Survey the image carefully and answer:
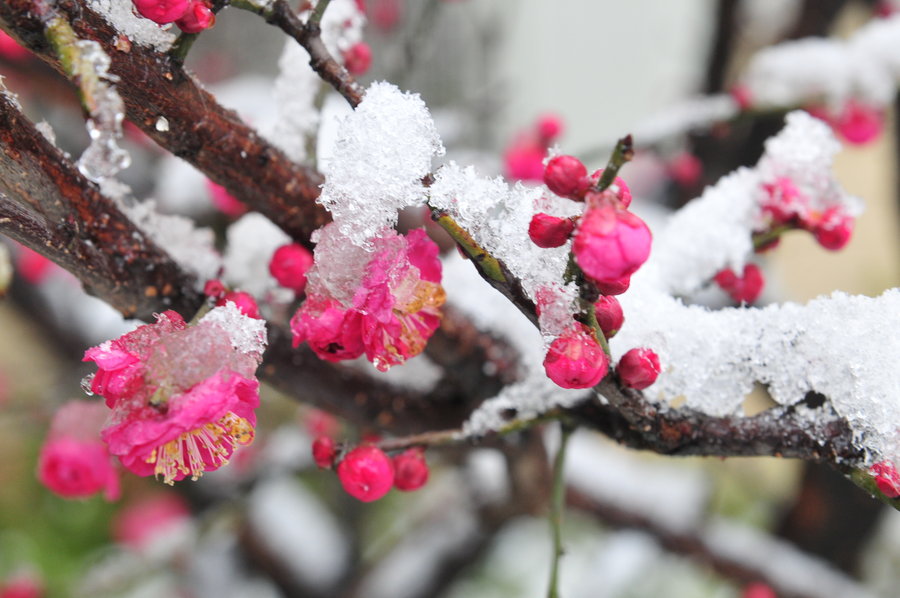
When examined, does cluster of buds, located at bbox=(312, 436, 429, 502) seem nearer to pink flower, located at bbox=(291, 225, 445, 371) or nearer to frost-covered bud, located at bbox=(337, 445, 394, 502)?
frost-covered bud, located at bbox=(337, 445, 394, 502)

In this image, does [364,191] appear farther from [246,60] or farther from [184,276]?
[246,60]

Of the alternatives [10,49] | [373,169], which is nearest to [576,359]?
[373,169]

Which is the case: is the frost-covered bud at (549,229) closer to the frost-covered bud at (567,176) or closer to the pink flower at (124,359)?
the frost-covered bud at (567,176)

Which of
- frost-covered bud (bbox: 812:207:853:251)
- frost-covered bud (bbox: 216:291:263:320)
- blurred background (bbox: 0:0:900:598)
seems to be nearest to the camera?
frost-covered bud (bbox: 216:291:263:320)

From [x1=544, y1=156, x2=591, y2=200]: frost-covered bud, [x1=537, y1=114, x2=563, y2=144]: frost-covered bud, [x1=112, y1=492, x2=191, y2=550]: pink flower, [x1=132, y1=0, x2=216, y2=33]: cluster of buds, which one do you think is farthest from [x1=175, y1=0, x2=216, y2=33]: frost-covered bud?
[x1=112, y1=492, x2=191, y2=550]: pink flower

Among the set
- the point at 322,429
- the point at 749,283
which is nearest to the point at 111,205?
the point at 749,283
